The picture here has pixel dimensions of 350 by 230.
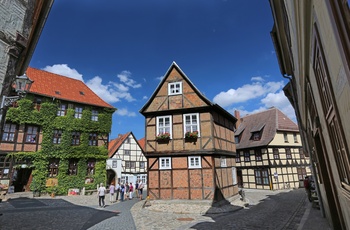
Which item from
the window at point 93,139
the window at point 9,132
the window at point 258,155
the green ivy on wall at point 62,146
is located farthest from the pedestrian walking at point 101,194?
the window at point 258,155

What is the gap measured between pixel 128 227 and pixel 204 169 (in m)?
6.74

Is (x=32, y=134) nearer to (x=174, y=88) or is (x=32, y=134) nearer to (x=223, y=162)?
(x=174, y=88)

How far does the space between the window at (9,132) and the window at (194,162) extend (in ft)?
57.9

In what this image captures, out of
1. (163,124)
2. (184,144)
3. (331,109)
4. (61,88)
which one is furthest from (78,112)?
(331,109)

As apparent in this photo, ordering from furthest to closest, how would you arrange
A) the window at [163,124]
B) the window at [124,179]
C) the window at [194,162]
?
1. the window at [124,179]
2. the window at [163,124]
3. the window at [194,162]

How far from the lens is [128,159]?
104 feet

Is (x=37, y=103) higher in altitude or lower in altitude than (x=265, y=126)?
higher

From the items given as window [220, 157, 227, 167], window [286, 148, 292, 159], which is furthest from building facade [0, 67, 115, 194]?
window [286, 148, 292, 159]

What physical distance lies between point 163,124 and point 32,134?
14900 mm

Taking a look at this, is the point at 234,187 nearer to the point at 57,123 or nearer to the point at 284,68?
the point at 284,68

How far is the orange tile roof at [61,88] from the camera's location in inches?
925

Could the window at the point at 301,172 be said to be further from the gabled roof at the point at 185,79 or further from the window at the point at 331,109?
the window at the point at 331,109

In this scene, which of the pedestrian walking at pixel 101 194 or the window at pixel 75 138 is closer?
the pedestrian walking at pixel 101 194

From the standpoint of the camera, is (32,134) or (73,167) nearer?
(32,134)
